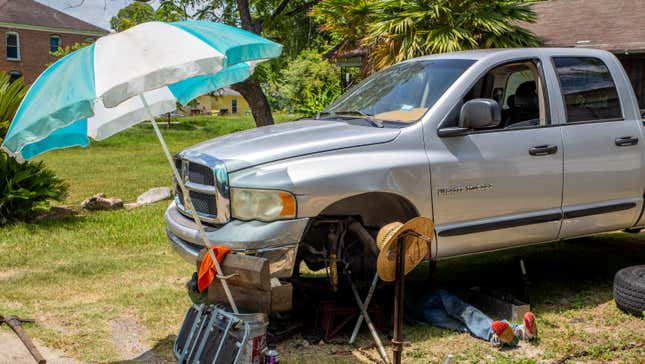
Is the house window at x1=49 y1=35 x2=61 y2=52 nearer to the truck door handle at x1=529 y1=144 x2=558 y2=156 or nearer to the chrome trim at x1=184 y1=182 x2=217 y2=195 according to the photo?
the chrome trim at x1=184 y1=182 x2=217 y2=195

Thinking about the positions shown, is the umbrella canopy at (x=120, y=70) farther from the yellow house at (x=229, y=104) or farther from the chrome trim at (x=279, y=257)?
the yellow house at (x=229, y=104)

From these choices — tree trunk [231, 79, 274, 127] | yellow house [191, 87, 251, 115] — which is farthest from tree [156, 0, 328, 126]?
yellow house [191, 87, 251, 115]

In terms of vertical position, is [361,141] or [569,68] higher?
[569,68]

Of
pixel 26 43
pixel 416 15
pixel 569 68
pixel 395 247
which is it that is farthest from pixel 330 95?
pixel 26 43

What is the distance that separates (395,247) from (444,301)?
62.2 inches

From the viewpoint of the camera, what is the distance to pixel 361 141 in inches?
198

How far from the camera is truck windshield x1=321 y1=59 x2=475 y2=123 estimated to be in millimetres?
5531

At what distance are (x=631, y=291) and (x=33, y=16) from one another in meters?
47.4

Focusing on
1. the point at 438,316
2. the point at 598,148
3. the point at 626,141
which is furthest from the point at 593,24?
the point at 438,316

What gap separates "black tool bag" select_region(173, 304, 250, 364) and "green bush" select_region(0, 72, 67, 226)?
5903mm

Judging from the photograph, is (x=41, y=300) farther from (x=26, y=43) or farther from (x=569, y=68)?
Answer: (x=26, y=43)

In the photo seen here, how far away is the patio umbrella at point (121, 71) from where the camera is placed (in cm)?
406

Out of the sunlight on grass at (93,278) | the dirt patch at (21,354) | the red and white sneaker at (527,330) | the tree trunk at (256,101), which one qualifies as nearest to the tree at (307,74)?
the tree trunk at (256,101)

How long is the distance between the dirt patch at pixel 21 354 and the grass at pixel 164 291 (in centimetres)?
9
